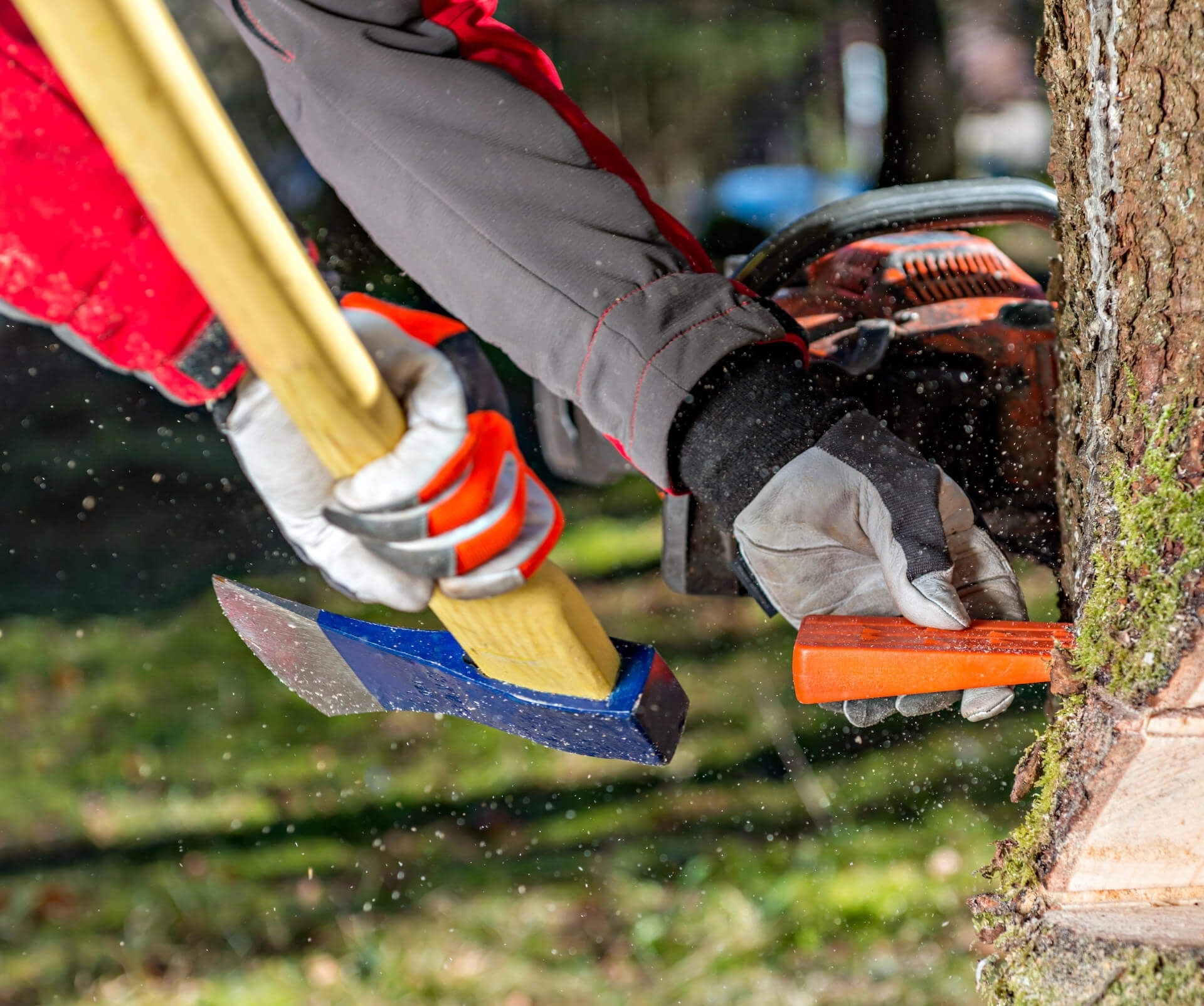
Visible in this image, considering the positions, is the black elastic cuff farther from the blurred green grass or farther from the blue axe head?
the blurred green grass

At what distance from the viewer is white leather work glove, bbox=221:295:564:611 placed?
659 mm

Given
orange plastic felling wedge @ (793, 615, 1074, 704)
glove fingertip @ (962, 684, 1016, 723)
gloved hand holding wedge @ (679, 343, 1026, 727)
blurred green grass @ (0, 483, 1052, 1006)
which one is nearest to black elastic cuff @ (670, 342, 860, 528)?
gloved hand holding wedge @ (679, 343, 1026, 727)

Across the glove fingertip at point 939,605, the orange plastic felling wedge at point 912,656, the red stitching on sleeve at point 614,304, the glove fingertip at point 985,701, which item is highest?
the red stitching on sleeve at point 614,304

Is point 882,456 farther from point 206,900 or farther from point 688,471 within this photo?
point 206,900

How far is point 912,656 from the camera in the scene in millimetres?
767

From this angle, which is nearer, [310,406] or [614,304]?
[310,406]

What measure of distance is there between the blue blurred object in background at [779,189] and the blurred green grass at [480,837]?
0.68 meters

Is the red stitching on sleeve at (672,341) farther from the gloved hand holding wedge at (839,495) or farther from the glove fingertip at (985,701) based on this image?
the glove fingertip at (985,701)

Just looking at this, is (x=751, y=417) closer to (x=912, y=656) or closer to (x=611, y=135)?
(x=912, y=656)

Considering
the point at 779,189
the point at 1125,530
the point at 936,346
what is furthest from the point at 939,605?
the point at 779,189

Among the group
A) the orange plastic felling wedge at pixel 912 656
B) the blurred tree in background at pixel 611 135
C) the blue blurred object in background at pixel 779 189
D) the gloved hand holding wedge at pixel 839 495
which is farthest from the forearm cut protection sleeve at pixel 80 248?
the blue blurred object in background at pixel 779 189

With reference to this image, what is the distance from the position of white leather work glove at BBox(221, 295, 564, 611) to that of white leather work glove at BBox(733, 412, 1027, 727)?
0.27 meters

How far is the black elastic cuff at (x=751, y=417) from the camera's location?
81cm

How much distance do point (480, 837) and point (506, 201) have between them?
180cm
